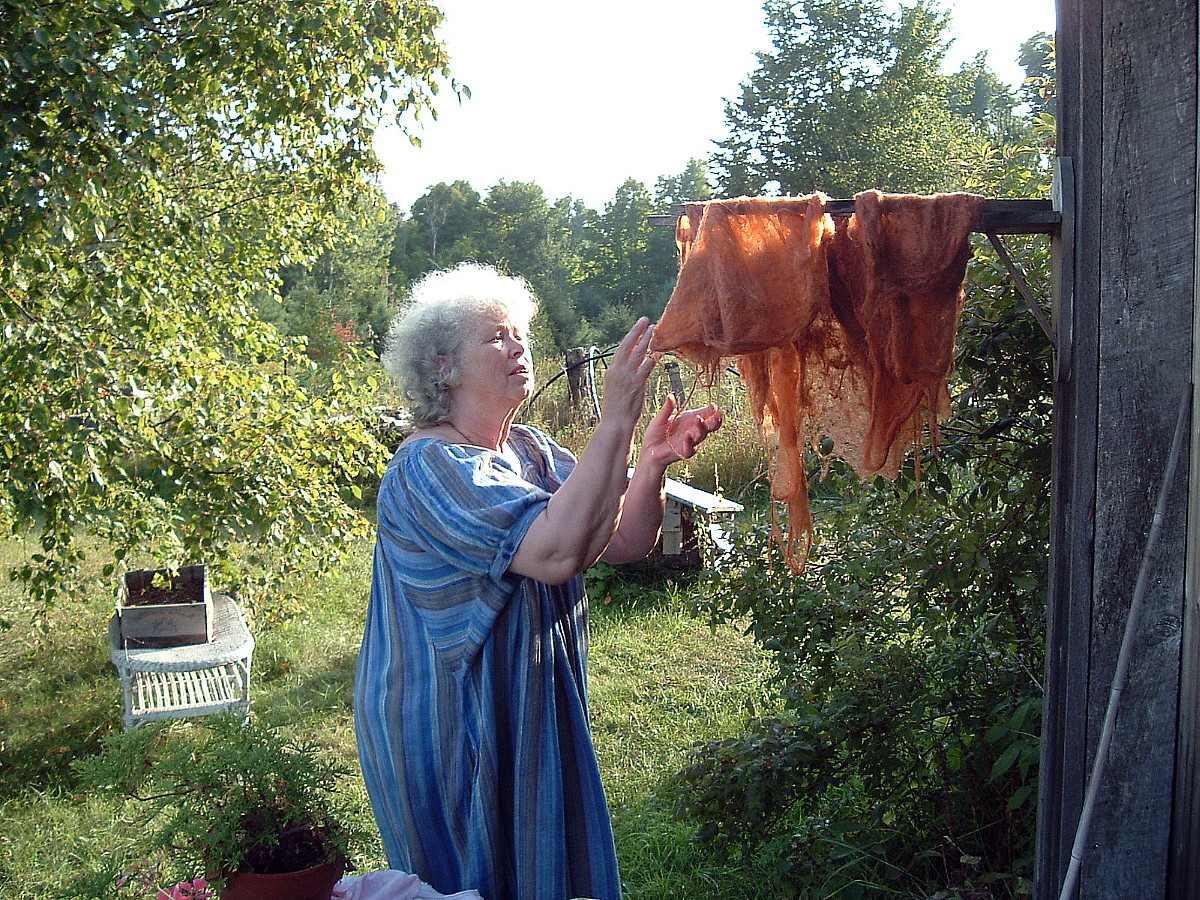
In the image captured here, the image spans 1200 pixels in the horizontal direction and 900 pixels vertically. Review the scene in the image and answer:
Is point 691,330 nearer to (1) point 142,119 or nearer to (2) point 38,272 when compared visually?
(1) point 142,119

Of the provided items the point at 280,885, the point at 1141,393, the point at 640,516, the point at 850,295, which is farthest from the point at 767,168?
the point at 280,885

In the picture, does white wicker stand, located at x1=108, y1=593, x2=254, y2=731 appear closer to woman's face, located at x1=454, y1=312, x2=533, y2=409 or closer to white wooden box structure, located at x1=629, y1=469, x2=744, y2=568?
white wooden box structure, located at x1=629, y1=469, x2=744, y2=568

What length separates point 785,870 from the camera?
2.94m

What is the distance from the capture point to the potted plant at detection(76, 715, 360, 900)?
1790 mm

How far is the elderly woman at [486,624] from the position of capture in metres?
1.91

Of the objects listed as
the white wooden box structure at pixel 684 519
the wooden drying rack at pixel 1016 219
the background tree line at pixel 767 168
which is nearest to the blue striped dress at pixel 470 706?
the wooden drying rack at pixel 1016 219

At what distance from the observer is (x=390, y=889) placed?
195 centimetres

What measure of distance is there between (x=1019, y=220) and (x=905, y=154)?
2931cm

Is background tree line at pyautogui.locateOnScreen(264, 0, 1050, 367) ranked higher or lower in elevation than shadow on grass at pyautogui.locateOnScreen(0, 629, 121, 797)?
higher

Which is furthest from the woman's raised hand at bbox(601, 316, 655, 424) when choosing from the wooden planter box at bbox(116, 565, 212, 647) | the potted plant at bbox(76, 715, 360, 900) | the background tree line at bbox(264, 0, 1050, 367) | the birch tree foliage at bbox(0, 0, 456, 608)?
the background tree line at bbox(264, 0, 1050, 367)

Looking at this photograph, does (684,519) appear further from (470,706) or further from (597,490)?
(597,490)

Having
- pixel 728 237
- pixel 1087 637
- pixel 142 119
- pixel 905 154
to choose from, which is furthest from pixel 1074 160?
pixel 905 154

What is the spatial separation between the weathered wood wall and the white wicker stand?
3856 mm

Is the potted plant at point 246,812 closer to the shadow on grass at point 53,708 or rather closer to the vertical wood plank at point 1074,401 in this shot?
the vertical wood plank at point 1074,401
